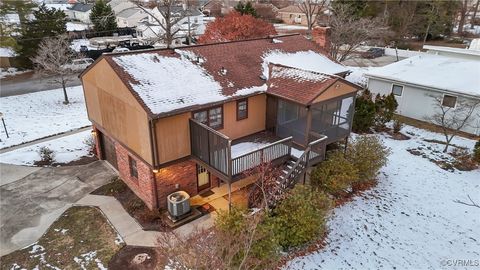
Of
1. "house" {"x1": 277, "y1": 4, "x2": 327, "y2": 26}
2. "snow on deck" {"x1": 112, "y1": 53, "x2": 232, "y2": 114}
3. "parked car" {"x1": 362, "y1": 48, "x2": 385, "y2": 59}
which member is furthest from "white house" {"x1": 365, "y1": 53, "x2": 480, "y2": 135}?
"house" {"x1": 277, "y1": 4, "x2": 327, "y2": 26}

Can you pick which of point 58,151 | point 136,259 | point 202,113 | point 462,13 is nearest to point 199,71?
point 202,113

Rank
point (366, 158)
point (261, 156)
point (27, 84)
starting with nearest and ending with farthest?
point (261, 156) < point (366, 158) < point (27, 84)

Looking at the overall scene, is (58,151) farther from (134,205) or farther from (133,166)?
(134,205)

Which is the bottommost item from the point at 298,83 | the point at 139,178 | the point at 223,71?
the point at 139,178

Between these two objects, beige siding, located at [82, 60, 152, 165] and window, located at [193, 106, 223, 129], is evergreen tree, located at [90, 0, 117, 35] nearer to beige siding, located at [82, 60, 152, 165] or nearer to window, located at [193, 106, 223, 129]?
beige siding, located at [82, 60, 152, 165]

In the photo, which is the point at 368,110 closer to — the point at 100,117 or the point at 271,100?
the point at 271,100

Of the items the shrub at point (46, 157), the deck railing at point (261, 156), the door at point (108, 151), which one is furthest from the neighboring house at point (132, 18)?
the deck railing at point (261, 156)
